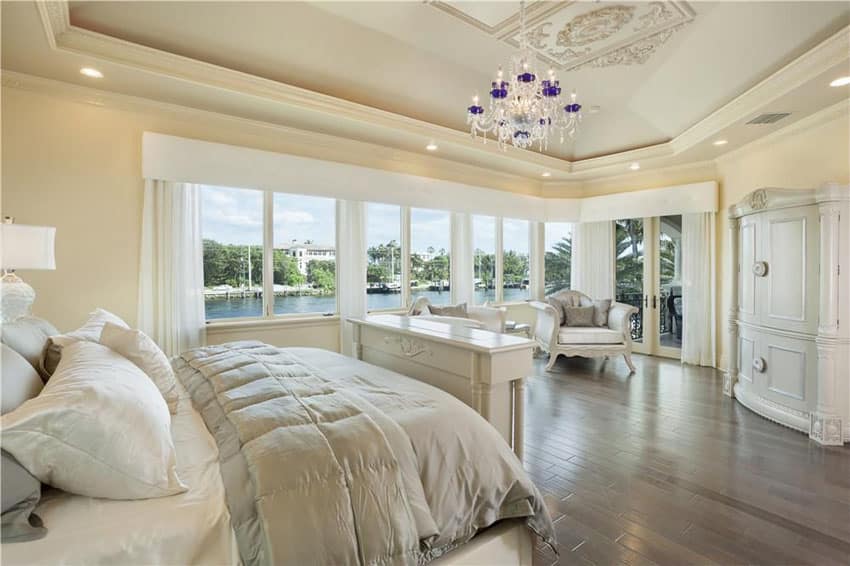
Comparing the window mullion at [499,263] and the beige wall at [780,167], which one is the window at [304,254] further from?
the beige wall at [780,167]

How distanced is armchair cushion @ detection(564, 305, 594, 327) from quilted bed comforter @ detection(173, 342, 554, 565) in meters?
4.23

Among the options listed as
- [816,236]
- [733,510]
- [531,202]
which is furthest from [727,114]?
[733,510]

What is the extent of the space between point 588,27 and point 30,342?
4101mm

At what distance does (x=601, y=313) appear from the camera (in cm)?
559

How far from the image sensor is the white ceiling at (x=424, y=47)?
2.87m

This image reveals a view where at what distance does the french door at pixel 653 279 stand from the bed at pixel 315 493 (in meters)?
5.58

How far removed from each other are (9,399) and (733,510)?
323 cm

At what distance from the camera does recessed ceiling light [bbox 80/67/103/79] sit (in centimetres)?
296

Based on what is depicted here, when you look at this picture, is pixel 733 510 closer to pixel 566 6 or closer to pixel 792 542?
pixel 792 542

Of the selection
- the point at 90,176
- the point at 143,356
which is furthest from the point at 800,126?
the point at 90,176

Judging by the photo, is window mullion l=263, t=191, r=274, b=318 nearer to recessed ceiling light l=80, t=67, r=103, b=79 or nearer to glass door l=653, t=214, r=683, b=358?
recessed ceiling light l=80, t=67, r=103, b=79

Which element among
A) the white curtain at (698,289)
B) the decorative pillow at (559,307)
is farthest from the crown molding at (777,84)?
the decorative pillow at (559,307)

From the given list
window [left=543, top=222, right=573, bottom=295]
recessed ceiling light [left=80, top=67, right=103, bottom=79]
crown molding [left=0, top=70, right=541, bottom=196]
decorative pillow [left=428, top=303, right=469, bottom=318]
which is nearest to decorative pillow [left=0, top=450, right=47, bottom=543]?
recessed ceiling light [left=80, top=67, right=103, bottom=79]

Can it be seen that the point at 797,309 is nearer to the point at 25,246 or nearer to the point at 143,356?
the point at 143,356
